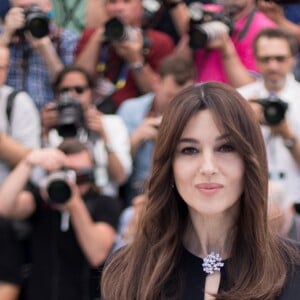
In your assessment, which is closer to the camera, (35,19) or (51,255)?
(51,255)

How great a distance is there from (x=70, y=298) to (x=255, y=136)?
8.60 feet

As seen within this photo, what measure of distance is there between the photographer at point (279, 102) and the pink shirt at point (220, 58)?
0.38 meters

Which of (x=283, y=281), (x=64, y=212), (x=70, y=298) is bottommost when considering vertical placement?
(x=70, y=298)

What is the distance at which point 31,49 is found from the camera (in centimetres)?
639

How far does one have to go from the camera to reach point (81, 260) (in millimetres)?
5082

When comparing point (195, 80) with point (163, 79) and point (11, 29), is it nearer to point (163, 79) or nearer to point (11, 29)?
point (163, 79)

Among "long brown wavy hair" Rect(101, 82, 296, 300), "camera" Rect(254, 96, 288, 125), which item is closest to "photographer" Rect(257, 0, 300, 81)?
"camera" Rect(254, 96, 288, 125)

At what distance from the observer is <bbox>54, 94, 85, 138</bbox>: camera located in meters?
5.37

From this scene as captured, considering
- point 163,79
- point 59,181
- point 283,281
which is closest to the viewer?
point 283,281

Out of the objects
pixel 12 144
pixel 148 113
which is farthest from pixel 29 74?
pixel 12 144

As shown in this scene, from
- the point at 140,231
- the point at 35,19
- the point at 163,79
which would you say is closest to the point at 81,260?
the point at 163,79

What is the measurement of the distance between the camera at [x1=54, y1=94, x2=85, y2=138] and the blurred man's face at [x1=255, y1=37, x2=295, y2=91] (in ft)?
3.69

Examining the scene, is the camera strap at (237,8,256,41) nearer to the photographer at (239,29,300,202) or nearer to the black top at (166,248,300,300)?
the photographer at (239,29,300,202)

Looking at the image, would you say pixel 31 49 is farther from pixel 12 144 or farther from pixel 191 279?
pixel 191 279
